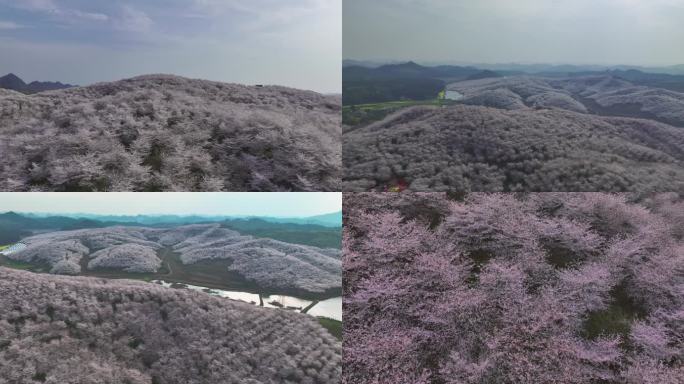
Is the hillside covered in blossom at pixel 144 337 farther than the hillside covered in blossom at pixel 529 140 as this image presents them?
No

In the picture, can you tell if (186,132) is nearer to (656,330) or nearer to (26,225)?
(26,225)

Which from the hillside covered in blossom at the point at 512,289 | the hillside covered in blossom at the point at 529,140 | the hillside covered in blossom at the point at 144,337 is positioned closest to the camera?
the hillside covered in blossom at the point at 512,289

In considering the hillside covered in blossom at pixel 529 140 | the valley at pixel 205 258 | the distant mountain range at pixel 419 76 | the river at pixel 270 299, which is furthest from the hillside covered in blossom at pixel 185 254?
the distant mountain range at pixel 419 76

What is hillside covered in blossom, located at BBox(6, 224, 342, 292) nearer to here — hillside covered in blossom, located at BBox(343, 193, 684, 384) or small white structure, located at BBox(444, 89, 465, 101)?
hillside covered in blossom, located at BBox(343, 193, 684, 384)

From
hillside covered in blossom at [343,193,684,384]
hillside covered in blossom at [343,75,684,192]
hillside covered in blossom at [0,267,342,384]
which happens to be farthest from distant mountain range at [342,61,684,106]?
hillside covered in blossom at [0,267,342,384]

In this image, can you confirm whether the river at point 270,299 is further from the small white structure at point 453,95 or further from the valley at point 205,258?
the small white structure at point 453,95

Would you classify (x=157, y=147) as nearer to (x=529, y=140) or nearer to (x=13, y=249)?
(x=13, y=249)

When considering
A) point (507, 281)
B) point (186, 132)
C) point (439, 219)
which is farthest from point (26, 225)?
point (507, 281)
